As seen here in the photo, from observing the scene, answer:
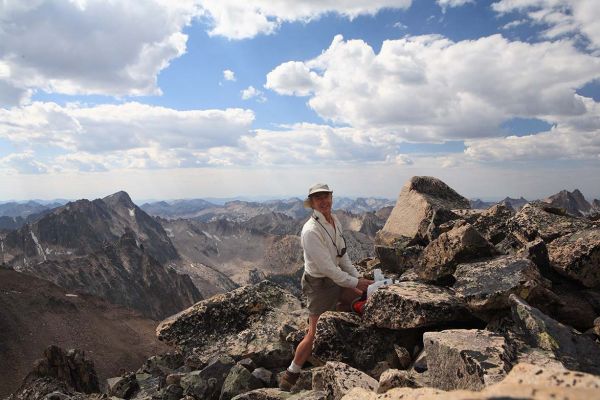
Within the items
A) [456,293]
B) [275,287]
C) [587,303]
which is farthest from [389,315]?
[275,287]

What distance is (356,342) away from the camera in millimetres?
10148

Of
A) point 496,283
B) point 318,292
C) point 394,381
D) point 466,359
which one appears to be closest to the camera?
point 466,359

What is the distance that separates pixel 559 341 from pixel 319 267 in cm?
481

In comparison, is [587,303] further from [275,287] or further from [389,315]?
[275,287]

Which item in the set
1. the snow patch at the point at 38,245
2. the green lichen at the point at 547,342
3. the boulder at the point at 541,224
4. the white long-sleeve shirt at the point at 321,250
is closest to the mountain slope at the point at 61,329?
the white long-sleeve shirt at the point at 321,250

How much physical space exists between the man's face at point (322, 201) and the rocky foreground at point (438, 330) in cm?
238

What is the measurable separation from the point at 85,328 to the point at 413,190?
70.1 meters

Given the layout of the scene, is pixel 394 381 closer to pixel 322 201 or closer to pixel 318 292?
pixel 318 292

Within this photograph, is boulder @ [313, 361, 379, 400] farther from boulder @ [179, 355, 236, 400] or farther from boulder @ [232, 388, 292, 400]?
boulder @ [179, 355, 236, 400]

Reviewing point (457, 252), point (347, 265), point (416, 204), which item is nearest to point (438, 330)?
point (457, 252)

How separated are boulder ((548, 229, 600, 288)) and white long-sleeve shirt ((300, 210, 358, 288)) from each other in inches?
200

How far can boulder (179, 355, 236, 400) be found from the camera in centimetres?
1093

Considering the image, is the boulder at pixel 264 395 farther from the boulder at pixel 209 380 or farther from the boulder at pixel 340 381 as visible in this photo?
the boulder at pixel 209 380

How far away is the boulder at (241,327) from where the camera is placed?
12.5m
